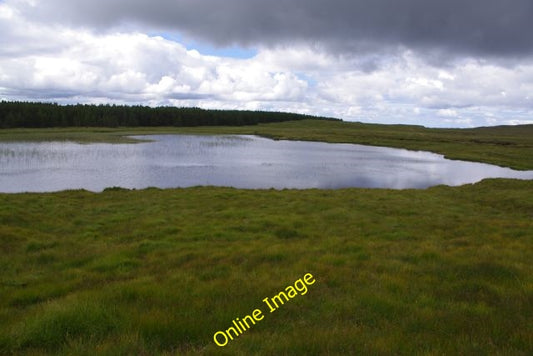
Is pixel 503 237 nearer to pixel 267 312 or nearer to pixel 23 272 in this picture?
pixel 267 312

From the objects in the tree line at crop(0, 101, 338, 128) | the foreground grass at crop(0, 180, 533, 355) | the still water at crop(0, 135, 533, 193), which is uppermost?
the tree line at crop(0, 101, 338, 128)

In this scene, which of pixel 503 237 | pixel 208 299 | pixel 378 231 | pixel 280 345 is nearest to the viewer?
pixel 280 345

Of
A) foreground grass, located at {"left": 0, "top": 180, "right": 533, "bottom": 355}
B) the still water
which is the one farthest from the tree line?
foreground grass, located at {"left": 0, "top": 180, "right": 533, "bottom": 355}

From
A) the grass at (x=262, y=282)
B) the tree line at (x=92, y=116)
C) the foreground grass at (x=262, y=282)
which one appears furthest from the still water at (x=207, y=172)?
the tree line at (x=92, y=116)

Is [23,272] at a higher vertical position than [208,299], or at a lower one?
lower

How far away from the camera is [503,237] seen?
570 inches

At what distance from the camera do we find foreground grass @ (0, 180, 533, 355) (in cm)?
586

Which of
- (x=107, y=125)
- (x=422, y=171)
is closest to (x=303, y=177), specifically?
(x=422, y=171)

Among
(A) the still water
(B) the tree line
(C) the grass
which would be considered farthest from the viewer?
(B) the tree line

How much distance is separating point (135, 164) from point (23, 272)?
37039 millimetres

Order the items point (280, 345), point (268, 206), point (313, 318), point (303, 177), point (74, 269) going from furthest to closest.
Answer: point (303, 177) < point (268, 206) < point (74, 269) < point (313, 318) < point (280, 345)

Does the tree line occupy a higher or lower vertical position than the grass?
higher

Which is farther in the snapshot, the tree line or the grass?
the tree line

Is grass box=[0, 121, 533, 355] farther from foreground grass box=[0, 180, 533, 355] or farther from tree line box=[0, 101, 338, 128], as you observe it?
tree line box=[0, 101, 338, 128]
